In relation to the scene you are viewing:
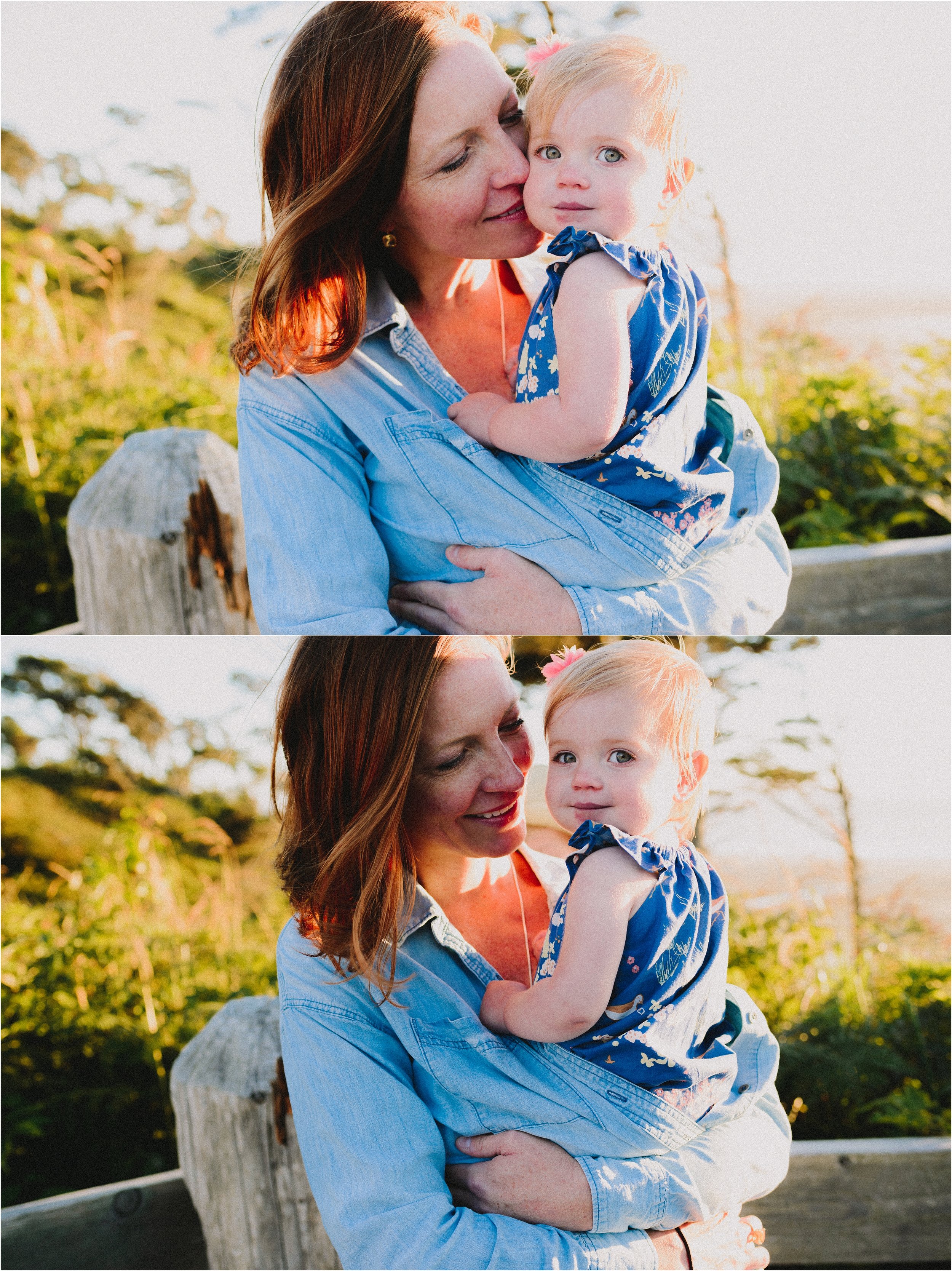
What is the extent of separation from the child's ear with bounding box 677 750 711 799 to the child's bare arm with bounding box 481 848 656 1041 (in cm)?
17

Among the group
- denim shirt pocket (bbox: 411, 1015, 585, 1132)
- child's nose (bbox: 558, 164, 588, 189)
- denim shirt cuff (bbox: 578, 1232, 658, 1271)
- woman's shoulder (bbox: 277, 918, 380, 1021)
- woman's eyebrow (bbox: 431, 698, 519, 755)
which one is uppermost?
child's nose (bbox: 558, 164, 588, 189)

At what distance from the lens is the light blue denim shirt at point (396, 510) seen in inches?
56.4

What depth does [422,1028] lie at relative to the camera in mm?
1407

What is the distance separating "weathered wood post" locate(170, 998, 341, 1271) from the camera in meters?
1.79

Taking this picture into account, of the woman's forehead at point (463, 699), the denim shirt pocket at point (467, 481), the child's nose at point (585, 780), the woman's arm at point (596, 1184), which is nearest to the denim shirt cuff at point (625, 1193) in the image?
the woman's arm at point (596, 1184)

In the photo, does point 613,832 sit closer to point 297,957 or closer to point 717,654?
point 297,957

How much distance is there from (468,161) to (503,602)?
60 cm

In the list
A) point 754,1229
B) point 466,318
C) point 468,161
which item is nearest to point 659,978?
point 754,1229

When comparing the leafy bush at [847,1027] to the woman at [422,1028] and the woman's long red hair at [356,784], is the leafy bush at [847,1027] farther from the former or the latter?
the woman's long red hair at [356,784]

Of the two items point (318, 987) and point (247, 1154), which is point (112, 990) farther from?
point (318, 987)

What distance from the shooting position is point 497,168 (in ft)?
4.58

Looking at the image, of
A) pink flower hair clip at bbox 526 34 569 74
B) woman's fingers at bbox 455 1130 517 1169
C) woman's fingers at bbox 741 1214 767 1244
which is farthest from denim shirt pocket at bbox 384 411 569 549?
woman's fingers at bbox 741 1214 767 1244

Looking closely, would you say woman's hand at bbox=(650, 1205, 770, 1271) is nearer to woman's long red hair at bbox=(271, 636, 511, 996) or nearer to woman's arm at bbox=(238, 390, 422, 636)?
woman's long red hair at bbox=(271, 636, 511, 996)

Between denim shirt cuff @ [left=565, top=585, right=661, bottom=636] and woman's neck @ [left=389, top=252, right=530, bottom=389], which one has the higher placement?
woman's neck @ [left=389, top=252, right=530, bottom=389]
